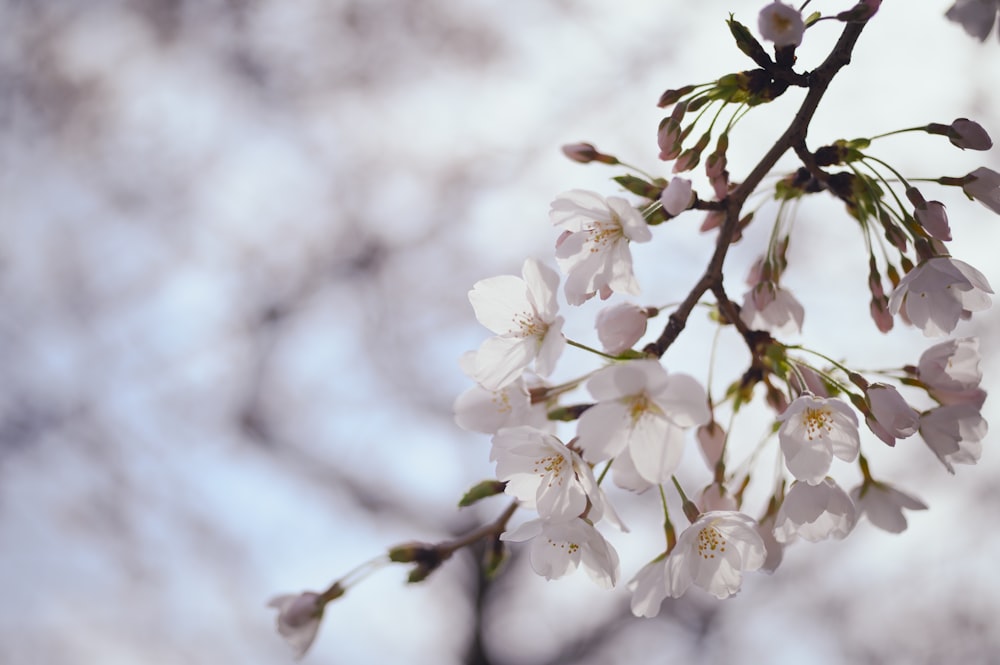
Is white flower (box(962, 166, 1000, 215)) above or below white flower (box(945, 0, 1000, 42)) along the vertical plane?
below

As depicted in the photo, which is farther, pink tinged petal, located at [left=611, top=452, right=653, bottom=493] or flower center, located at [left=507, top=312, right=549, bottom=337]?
flower center, located at [left=507, top=312, right=549, bottom=337]

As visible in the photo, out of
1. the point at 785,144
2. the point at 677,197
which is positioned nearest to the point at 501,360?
the point at 677,197

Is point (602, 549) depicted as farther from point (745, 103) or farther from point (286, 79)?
point (286, 79)

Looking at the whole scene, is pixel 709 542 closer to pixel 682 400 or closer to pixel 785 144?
pixel 682 400

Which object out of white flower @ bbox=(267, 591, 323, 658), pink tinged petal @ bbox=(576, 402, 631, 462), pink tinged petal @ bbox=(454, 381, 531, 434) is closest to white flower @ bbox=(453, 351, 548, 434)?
pink tinged petal @ bbox=(454, 381, 531, 434)

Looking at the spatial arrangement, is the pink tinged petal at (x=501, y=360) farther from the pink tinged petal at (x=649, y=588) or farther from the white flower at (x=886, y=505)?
the white flower at (x=886, y=505)

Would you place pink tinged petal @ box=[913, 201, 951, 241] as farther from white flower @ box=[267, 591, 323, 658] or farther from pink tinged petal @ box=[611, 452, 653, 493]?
white flower @ box=[267, 591, 323, 658]

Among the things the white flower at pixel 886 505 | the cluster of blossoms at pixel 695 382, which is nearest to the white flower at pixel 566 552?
the cluster of blossoms at pixel 695 382
